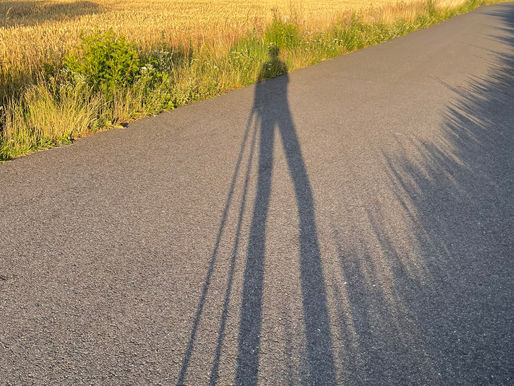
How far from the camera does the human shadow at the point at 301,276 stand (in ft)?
8.98

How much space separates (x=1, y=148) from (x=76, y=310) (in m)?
3.19

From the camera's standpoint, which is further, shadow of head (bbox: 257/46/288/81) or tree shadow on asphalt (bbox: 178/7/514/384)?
shadow of head (bbox: 257/46/288/81)

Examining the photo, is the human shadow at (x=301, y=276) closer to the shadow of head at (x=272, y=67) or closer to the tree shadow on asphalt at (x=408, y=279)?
the tree shadow on asphalt at (x=408, y=279)

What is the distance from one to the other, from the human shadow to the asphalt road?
1cm

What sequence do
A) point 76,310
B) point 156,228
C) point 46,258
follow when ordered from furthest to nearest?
point 156,228 → point 46,258 → point 76,310

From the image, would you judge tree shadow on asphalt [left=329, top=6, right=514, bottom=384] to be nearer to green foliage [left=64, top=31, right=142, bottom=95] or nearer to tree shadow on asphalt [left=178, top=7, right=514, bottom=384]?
tree shadow on asphalt [left=178, top=7, right=514, bottom=384]

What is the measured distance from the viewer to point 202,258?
12.3 feet

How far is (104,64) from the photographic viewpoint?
24.9 ft

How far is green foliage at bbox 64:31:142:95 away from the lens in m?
7.43

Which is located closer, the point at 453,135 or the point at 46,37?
the point at 453,135

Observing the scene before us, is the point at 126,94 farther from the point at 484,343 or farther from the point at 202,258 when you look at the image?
the point at 484,343

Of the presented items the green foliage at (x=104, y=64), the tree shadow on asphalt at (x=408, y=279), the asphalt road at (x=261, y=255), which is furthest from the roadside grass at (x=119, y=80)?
the tree shadow on asphalt at (x=408, y=279)

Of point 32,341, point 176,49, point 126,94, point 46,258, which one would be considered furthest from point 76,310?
point 176,49

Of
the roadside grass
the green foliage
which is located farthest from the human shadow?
the green foliage
